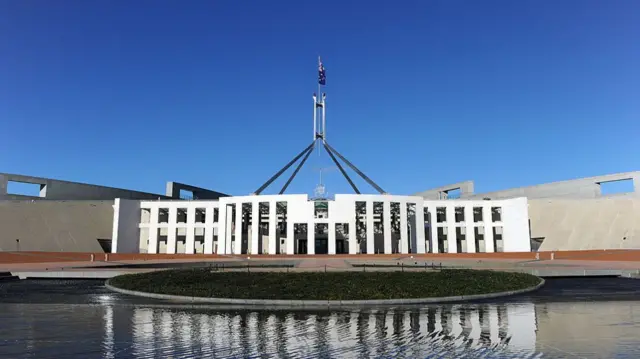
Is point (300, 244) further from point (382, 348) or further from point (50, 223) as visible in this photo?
point (382, 348)

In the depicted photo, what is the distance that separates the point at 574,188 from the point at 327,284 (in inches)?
2690

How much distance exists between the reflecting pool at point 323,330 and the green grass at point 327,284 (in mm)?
1800

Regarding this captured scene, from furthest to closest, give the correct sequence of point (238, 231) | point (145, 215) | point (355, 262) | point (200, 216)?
point (200, 216)
point (145, 215)
point (238, 231)
point (355, 262)

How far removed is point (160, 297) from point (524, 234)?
5723 cm

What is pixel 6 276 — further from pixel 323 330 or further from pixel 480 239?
pixel 480 239

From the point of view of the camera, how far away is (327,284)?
1788 centimetres

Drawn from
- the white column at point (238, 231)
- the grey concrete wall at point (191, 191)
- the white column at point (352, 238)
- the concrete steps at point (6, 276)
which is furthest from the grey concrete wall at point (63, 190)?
the white column at point (352, 238)

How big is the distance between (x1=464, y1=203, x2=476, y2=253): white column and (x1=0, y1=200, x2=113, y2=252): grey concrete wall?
5225cm

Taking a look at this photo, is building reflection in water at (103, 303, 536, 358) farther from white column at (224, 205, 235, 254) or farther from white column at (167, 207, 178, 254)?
white column at (167, 207, 178, 254)

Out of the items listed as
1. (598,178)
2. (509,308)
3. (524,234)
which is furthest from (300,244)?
(509,308)

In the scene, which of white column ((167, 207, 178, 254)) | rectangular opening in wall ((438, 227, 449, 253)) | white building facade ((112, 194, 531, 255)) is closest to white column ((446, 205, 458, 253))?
white building facade ((112, 194, 531, 255))

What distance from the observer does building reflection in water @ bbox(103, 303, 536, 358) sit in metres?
8.45

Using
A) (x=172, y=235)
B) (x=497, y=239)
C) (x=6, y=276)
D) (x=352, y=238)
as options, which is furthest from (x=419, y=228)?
(x=6, y=276)

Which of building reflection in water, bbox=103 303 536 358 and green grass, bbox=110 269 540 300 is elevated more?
green grass, bbox=110 269 540 300
